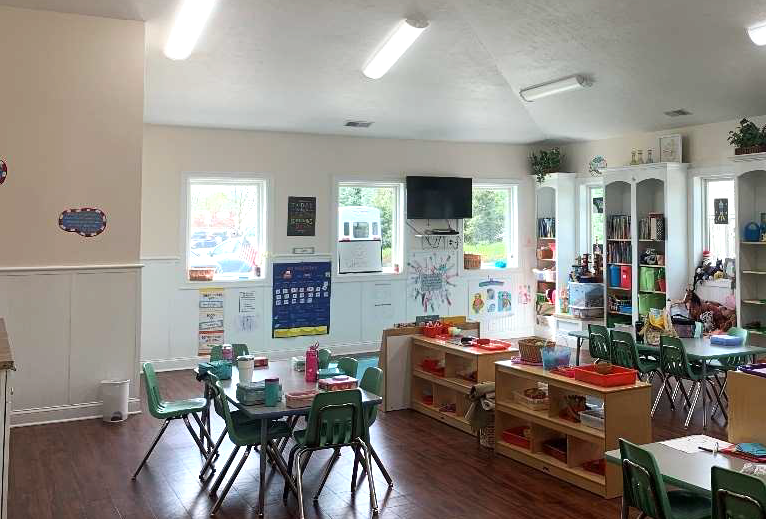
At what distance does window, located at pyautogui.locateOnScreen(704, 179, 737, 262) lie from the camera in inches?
334

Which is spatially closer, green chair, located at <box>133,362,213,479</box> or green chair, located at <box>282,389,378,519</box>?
green chair, located at <box>282,389,378,519</box>

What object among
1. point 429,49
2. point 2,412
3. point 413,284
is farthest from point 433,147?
point 2,412

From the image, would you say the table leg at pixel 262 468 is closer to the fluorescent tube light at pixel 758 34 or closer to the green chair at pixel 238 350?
the green chair at pixel 238 350

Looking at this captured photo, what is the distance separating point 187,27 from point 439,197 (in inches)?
197

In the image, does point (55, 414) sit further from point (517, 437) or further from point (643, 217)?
point (643, 217)

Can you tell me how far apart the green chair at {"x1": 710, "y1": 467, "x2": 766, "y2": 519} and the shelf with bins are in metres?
3.17

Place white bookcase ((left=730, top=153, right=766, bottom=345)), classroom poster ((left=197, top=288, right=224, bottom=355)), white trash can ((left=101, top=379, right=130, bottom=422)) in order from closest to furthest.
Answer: white trash can ((left=101, top=379, right=130, bottom=422)), white bookcase ((left=730, top=153, right=766, bottom=345)), classroom poster ((left=197, top=288, right=224, bottom=355))

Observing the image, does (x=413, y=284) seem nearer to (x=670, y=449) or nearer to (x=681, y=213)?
(x=681, y=213)

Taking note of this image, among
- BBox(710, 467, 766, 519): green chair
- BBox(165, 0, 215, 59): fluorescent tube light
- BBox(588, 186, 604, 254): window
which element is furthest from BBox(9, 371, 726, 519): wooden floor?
BBox(588, 186, 604, 254): window

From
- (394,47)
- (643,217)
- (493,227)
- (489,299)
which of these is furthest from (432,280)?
(394,47)

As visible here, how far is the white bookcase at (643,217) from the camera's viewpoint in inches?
345

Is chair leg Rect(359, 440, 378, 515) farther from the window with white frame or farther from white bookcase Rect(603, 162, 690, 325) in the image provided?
white bookcase Rect(603, 162, 690, 325)

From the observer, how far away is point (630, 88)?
8.00 meters

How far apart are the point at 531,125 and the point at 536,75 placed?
2.02 meters
